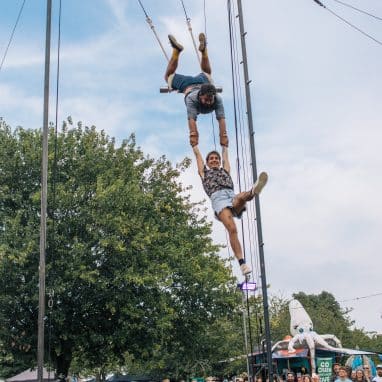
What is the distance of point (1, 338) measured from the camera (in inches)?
659

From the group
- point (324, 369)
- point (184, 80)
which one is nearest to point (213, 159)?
point (184, 80)

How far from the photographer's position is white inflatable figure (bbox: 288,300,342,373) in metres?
15.6

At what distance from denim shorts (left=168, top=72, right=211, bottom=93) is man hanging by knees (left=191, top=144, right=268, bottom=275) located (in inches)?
36.5

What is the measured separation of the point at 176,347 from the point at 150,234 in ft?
16.0

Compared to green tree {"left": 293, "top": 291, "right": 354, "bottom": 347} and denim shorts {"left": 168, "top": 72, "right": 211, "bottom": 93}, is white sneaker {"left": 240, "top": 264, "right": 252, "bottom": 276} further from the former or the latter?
green tree {"left": 293, "top": 291, "right": 354, "bottom": 347}

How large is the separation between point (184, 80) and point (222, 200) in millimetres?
1630

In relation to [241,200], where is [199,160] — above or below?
above

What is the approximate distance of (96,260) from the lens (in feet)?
55.5

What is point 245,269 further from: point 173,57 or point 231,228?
point 173,57

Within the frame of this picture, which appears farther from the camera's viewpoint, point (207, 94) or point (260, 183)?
point (207, 94)

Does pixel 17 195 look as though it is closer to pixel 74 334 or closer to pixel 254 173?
pixel 74 334

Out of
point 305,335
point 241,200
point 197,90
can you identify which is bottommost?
point 305,335

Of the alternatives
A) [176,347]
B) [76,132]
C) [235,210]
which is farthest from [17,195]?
[235,210]

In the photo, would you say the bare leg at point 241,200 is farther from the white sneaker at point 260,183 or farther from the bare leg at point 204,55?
the bare leg at point 204,55
